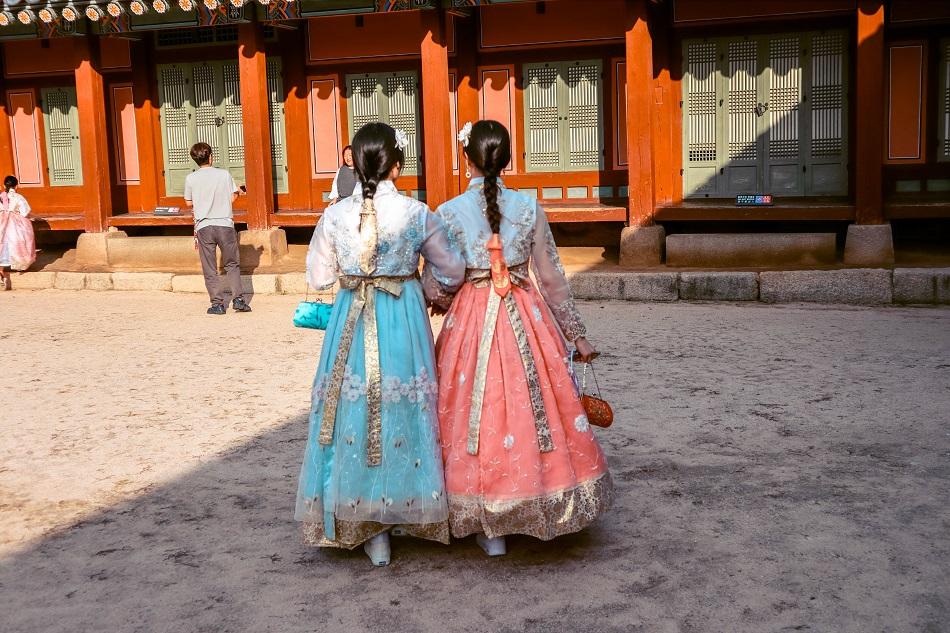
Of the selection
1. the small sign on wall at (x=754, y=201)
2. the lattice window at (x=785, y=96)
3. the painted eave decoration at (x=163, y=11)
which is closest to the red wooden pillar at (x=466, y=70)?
the painted eave decoration at (x=163, y=11)

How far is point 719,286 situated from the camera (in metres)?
10.9

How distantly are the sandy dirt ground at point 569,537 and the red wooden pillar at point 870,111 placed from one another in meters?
3.12

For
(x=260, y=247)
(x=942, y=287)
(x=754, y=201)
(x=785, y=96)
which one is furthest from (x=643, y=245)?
(x=260, y=247)

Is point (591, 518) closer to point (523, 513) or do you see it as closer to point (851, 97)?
point (523, 513)

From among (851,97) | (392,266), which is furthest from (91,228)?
(392,266)

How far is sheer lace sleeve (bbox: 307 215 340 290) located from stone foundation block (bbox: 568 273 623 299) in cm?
714

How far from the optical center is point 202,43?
14.9m

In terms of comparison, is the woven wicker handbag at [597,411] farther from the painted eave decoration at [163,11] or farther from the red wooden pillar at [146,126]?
the red wooden pillar at [146,126]

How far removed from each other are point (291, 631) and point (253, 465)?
6.74 feet

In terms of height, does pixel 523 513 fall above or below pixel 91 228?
below

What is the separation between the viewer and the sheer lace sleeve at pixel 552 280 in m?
4.34

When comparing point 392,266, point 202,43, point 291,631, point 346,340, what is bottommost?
point 291,631

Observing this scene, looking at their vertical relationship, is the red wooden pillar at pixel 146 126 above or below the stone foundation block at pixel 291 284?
above

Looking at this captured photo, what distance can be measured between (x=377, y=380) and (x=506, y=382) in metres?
0.49
